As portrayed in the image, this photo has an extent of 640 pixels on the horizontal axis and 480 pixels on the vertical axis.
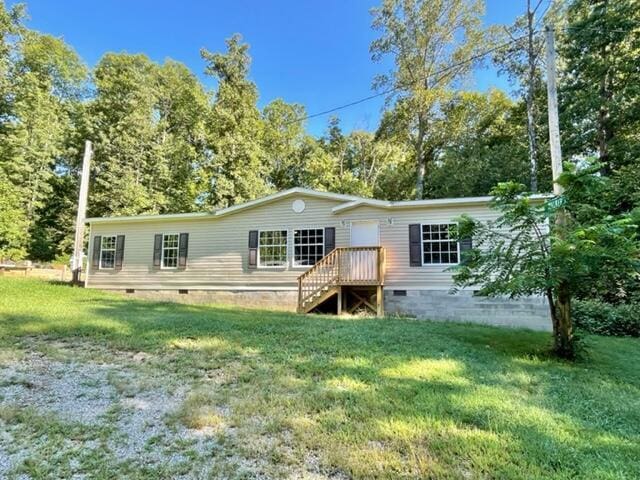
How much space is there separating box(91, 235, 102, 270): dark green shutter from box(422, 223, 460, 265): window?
451 inches

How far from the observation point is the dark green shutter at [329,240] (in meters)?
11.3

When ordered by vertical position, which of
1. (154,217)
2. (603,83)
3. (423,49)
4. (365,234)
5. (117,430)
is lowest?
(117,430)

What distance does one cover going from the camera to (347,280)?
10.4 metres

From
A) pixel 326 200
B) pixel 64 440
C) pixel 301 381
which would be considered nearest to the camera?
pixel 64 440

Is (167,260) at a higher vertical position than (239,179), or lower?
lower

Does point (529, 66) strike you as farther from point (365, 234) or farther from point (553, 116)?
point (365, 234)

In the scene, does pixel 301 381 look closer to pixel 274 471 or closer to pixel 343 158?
pixel 274 471

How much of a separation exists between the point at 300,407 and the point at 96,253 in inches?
529

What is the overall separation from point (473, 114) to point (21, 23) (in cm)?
2381

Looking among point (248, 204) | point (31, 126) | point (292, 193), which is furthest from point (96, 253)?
point (31, 126)

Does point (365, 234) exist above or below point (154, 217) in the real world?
below

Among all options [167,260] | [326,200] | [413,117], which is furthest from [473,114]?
[167,260]

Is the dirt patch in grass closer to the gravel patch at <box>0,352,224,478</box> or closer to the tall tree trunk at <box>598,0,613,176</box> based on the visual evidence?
the gravel patch at <box>0,352,224,478</box>

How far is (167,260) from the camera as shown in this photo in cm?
1320
